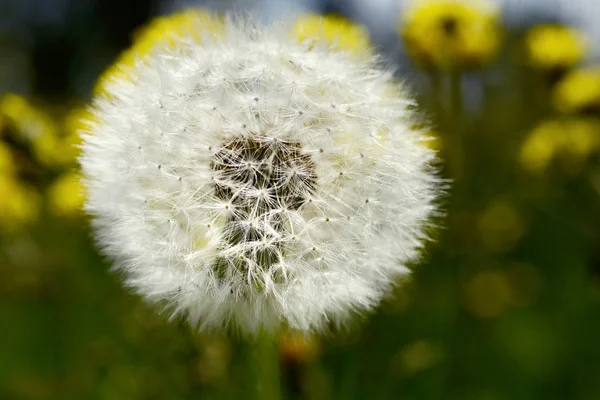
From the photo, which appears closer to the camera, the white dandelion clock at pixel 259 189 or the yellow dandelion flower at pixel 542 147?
the white dandelion clock at pixel 259 189

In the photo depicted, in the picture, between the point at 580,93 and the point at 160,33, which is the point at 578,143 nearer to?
the point at 580,93

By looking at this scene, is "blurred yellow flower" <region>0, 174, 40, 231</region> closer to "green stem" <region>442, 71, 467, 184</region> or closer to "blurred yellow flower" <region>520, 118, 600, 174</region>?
"green stem" <region>442, 71, 467, 184</region>

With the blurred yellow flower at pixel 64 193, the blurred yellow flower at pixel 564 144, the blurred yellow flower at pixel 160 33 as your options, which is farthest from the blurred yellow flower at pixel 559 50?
the blurred yellow flower at pixel 64 193

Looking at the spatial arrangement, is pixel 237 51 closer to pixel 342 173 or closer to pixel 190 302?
pixel 342 173

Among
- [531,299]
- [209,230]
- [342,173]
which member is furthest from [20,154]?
[531,299]

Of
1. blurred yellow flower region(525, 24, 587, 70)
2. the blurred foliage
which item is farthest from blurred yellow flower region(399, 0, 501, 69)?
blurred yellow flower region(525, 24, 587, 70)

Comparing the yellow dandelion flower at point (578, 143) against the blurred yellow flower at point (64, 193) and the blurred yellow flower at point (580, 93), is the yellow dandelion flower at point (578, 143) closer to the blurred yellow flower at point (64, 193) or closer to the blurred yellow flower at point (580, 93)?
the blurred yellow flower at point (580, 93)

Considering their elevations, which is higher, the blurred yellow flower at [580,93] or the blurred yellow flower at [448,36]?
the blurred yellow flower at [448,36]
